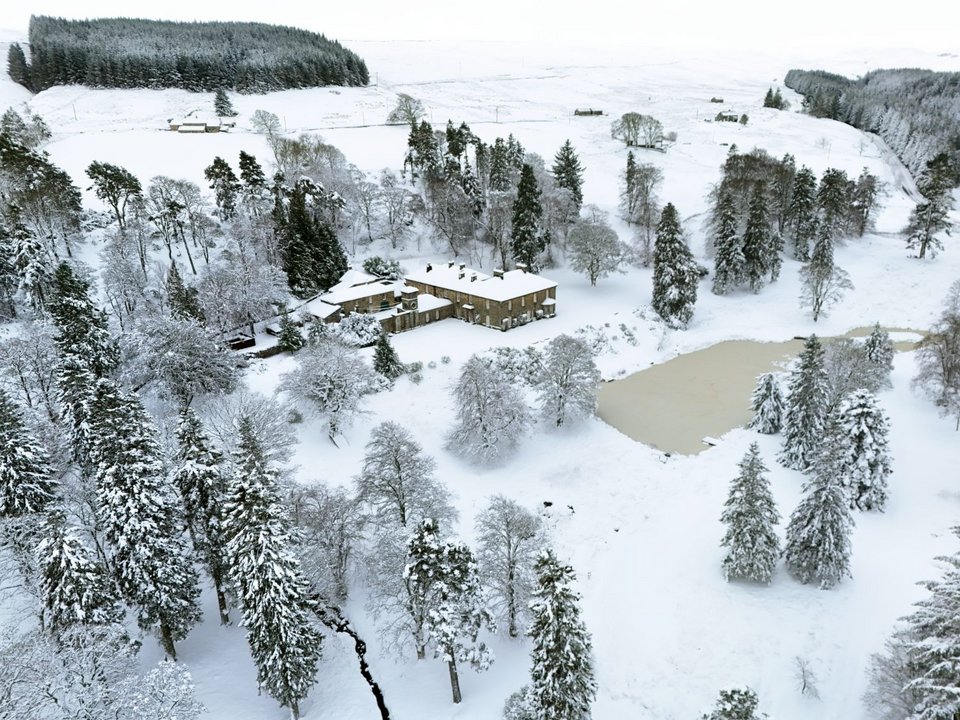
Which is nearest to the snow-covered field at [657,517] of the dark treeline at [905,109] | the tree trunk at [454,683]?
the tree trunk at [454,683]

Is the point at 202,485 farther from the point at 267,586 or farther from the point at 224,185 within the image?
the point at 224,185

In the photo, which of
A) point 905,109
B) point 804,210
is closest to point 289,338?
point 804,210

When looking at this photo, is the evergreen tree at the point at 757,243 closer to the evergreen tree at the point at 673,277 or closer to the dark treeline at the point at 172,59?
the evergreen tree at the point at 673,277

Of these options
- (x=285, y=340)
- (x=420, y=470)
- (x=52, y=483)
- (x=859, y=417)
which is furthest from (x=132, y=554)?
(x=859, y=417)

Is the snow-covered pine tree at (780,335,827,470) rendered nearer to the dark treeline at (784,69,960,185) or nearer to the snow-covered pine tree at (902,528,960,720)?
the snow-covered pine tree at (902,528,960,720)

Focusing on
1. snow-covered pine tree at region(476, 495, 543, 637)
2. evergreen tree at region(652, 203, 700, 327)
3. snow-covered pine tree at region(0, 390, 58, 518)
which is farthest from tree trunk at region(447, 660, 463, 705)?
evergreen tree at region(652, 203, 700, 327)
